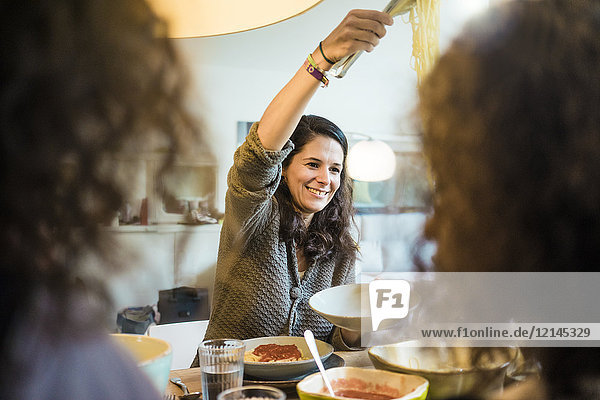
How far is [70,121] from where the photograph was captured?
15.4 inches

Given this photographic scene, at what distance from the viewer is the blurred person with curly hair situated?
383mm

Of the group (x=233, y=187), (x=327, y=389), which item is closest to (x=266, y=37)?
(x=233, y=187)

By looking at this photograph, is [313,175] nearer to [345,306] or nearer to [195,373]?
[345,306]

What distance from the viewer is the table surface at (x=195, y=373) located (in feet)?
3.21

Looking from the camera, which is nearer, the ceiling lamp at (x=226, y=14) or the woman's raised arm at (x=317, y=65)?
the ceiling lamp at (x=226, y=14)

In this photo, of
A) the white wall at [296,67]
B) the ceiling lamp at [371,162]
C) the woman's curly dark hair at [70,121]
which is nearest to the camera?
the woman's curly dark hair at [70,121]

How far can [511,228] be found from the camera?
19.4 inches

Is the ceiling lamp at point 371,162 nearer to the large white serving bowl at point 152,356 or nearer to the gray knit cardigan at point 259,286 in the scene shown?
the gray knit cardigan at point 259,286

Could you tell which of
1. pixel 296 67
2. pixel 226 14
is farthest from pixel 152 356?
pixel 296 67

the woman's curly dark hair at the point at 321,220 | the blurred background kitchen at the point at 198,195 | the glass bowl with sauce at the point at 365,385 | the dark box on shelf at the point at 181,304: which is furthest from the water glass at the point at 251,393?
the dark box on shelf at the point at 181,304

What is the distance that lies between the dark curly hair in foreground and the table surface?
25.8 inches

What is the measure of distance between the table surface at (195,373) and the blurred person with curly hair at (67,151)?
0.56 metres

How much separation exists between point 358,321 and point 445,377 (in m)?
0.33

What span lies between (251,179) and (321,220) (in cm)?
61
